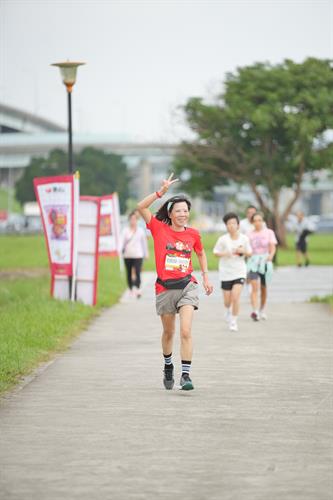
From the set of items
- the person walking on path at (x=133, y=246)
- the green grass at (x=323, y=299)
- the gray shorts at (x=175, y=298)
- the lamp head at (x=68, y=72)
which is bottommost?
the green grass at (x=323, y=299)

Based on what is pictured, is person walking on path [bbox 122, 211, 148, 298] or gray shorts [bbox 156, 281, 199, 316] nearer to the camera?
gray shorts [bbox 156, 281, 199, 316]

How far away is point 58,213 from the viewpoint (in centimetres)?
1927

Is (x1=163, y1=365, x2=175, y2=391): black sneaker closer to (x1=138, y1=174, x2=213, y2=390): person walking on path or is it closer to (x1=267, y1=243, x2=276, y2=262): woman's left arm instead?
(x1=138, y1=174, x2=213, y2=390): person walking on path

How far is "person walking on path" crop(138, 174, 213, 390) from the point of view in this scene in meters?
10.7

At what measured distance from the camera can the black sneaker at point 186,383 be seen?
1052 cm

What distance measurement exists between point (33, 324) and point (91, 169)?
11097 cm

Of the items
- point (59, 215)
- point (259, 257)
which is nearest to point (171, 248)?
point (259, 257)

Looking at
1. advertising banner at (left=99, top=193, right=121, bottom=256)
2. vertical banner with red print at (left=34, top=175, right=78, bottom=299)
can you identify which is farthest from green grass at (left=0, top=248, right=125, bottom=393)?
advertising banner at (left=99, top=193, right=121, bottom=256)

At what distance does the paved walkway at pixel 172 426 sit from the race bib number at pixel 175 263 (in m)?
1.00

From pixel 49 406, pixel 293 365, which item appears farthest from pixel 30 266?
pixel 49 406

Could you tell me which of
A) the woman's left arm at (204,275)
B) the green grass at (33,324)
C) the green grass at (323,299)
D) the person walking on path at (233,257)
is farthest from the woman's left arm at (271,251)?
the woman's left arm at (204,275)

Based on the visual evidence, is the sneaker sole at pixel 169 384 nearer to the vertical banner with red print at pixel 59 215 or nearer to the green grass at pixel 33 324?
the green grass at pixel 33 324

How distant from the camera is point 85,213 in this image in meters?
20.3

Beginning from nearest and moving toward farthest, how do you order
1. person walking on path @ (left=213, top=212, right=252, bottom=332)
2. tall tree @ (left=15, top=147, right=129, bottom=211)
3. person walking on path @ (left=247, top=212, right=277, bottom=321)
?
1. person walking on path @ (left=213, top=212, right=252, bottom=332)
2. person walking on path @ (left=247, top=212, right=277, bottom=321)
3. tall tree @ (left=15, top=147, right=129, bottom=211)
